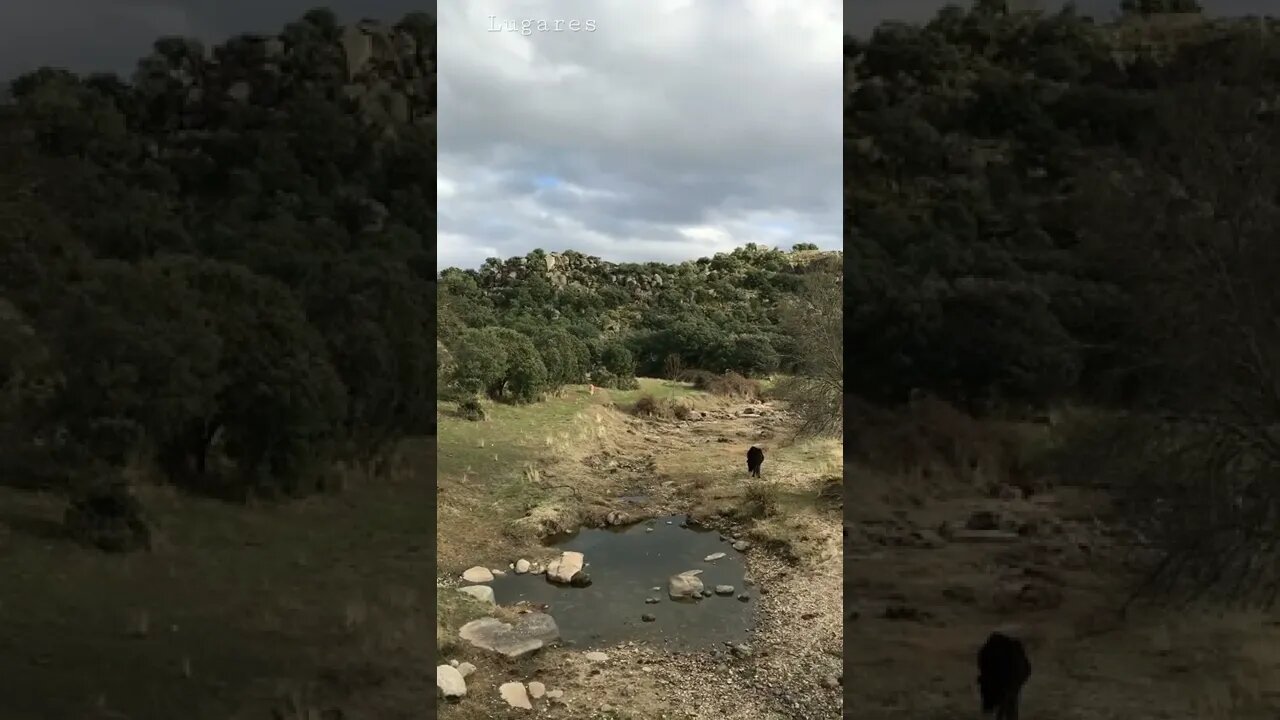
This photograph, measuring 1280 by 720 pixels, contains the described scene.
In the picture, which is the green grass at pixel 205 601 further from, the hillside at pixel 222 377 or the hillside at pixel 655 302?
the hillside at pixel 655 302

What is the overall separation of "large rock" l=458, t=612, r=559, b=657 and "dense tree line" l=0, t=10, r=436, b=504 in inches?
62.0

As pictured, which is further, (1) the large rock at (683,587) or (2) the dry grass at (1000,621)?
(1) the large rock at (683,587)

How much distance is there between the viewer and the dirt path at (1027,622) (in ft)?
13.6

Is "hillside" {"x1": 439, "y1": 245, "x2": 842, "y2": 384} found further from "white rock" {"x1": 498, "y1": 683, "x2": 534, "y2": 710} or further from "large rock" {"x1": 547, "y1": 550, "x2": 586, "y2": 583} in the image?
"white rock" {"x1": 498, "y1": 683, "x2": 534, "y2": 710}

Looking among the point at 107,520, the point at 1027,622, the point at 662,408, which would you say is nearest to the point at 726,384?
the point at 662,408

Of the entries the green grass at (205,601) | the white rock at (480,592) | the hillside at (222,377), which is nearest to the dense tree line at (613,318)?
the hillside at (222,377)

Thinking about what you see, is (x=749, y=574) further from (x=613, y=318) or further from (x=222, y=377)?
(x=222, y=377)

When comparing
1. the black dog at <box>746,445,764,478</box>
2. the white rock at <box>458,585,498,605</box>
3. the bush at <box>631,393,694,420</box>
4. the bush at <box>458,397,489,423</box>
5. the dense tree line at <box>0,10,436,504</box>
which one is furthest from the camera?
A: the bush at <box>631,393,694,420</box>

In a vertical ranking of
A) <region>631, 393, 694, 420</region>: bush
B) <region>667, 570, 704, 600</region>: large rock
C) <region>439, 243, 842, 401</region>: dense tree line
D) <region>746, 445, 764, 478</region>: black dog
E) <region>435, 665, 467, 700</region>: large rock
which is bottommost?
<region>435, 665, 467, 700</region>: large rock

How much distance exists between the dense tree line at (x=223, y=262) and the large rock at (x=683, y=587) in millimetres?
2396

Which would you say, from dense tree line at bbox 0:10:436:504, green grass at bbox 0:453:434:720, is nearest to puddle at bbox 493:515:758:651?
green grass at bbox 0:453:434:720

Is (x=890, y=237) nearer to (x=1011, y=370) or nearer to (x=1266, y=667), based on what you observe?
(x=1011, y=370)

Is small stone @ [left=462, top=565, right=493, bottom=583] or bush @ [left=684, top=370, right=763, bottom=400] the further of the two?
bush @ [left=684, top=370, right=763, bottom=400]

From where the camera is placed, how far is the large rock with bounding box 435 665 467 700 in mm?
4520
